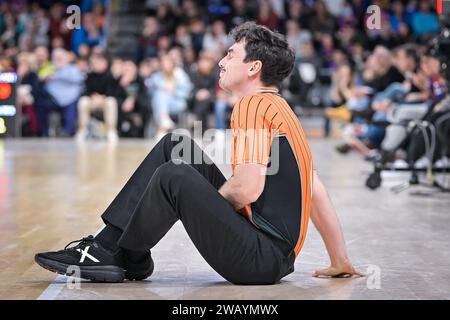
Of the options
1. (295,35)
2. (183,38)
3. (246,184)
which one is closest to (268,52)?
(246,184)

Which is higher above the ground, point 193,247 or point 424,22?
point 424,22

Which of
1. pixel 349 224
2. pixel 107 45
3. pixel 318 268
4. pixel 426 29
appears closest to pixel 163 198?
pixel 318 268

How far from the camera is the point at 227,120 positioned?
1477 centimetres

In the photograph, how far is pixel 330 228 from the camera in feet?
12.1

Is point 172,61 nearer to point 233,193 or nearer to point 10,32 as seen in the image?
point 10,32

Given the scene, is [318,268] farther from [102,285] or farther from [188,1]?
[188,1]

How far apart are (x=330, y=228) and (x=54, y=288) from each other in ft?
3.74

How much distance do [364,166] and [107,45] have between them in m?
8.64

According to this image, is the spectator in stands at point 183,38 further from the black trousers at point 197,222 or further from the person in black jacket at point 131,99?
the black trousers at point 197,222

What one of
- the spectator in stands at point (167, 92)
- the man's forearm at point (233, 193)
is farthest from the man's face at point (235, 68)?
the spectator in stands at point (167, 92)

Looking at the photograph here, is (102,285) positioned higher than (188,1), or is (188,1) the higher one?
(188,1)

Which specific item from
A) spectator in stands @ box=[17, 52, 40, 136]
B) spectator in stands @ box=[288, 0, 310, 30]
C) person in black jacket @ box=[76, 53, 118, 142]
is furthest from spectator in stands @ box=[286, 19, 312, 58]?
spectator in stands @ box=[17, 52, 40, 136]

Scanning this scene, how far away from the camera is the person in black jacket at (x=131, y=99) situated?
48.0 ft

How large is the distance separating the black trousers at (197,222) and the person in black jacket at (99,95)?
11096 mm
